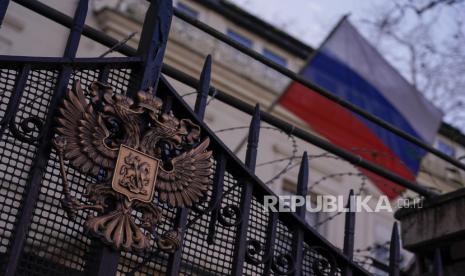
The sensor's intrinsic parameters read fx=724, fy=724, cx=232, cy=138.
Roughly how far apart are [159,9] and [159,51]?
0.19 m

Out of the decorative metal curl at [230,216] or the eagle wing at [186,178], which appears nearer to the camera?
the eagle wing at [186,178]

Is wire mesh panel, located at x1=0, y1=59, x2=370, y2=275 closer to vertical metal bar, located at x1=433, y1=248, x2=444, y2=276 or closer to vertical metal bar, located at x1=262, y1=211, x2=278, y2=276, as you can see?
vertical metal bar, located at x1=262, y1=211, x2=278, y2=276

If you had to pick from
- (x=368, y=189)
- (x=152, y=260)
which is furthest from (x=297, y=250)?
(x=368, y=189)

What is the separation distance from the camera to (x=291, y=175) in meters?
16.1

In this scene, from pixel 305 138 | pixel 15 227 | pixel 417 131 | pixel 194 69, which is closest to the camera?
pixel 15 227

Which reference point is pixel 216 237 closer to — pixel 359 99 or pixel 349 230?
pixel 349 230

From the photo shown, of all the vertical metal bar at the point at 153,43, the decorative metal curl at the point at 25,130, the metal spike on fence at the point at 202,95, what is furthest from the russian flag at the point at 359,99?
the decorative metal curl at the point at 25,130

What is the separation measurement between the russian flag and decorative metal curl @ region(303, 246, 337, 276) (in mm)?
5683

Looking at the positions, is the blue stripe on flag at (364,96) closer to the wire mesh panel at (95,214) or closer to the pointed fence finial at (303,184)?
the pointed fence finial at (303,184)

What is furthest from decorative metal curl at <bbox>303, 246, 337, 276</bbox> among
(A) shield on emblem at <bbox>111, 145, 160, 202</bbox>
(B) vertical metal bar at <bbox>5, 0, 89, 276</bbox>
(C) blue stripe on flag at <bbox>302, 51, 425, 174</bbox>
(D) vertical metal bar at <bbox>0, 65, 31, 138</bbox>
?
(C) blue stripe on flag at <bbox>302, 51, 425, 174</bbox>

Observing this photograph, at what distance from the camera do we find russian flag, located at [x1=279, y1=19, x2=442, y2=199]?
9.19 metres

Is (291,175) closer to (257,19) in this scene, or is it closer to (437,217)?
(257,19)

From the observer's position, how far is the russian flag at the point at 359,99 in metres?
9.19

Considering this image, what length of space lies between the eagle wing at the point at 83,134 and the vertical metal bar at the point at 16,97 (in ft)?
0.50
